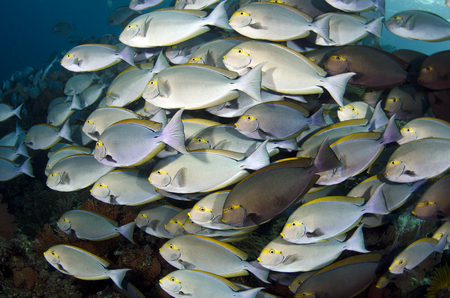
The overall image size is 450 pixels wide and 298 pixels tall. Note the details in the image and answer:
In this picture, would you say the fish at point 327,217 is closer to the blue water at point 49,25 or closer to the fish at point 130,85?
the fish at point 130,85

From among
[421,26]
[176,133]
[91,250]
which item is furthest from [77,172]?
[421,26]

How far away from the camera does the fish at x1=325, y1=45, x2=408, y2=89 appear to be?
2.05m

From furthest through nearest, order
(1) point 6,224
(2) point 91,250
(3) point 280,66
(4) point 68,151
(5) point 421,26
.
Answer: (1) point 6,224 < (4) point 68,151 < (2) point 91,250 < (5) point 421,26 < (3) point 280,66

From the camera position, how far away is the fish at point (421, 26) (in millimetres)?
2367

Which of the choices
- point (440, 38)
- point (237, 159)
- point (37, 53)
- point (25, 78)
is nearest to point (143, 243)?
point (237, 159)

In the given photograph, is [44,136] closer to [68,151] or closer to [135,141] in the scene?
[68,151]

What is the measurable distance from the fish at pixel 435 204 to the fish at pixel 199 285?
1501 millimetres

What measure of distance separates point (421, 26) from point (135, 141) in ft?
10.6

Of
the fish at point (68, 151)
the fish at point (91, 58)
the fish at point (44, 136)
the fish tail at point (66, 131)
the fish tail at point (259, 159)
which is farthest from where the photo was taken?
the fish at point (44, 136)

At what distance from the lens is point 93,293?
275 centimetres

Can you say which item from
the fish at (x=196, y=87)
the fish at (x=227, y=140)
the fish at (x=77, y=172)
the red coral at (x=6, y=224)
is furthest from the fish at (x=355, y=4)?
the red coral at (x=6, y=224)

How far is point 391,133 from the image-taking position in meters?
1.75

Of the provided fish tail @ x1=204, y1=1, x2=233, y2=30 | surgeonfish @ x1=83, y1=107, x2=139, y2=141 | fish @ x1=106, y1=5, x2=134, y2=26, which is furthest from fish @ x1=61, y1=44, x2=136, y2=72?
fish @ x1=106, y1=5, x2=134, y2=26

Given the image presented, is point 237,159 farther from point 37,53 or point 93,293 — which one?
point 37,53
